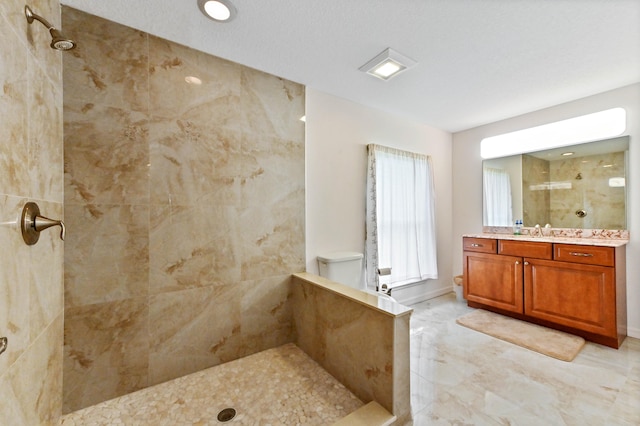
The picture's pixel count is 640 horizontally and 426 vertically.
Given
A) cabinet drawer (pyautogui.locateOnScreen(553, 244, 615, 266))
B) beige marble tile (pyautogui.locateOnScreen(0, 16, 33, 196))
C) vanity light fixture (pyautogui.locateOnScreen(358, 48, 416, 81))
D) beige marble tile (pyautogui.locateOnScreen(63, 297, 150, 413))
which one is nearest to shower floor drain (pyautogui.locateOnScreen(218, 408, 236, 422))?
beige marble tile (pyautogui.locateOnScreen(63, 297, 150, 413))

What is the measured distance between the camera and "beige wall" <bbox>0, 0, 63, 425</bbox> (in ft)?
2.67

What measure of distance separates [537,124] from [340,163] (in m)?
2.38

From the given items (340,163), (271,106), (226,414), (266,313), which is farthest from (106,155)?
(340,163)

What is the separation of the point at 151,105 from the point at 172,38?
470 millimetres

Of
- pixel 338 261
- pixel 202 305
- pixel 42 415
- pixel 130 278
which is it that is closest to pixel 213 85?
pixel 130 278

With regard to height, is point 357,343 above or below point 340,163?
below

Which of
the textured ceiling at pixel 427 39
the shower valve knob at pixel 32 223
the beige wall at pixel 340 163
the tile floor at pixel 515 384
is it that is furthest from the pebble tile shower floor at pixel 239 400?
the textured ceiling at pixel 427 39

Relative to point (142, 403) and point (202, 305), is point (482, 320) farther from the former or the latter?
point (142, 403)

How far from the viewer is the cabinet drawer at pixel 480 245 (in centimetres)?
287

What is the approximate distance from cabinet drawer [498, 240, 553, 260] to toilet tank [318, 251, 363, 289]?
1.69 meters

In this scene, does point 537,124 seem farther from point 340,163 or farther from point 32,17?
point 32,17

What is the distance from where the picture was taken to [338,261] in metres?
2.23

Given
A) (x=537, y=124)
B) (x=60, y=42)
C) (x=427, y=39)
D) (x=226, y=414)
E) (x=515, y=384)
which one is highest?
(x=427, y=39)

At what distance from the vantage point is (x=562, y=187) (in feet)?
9.25
